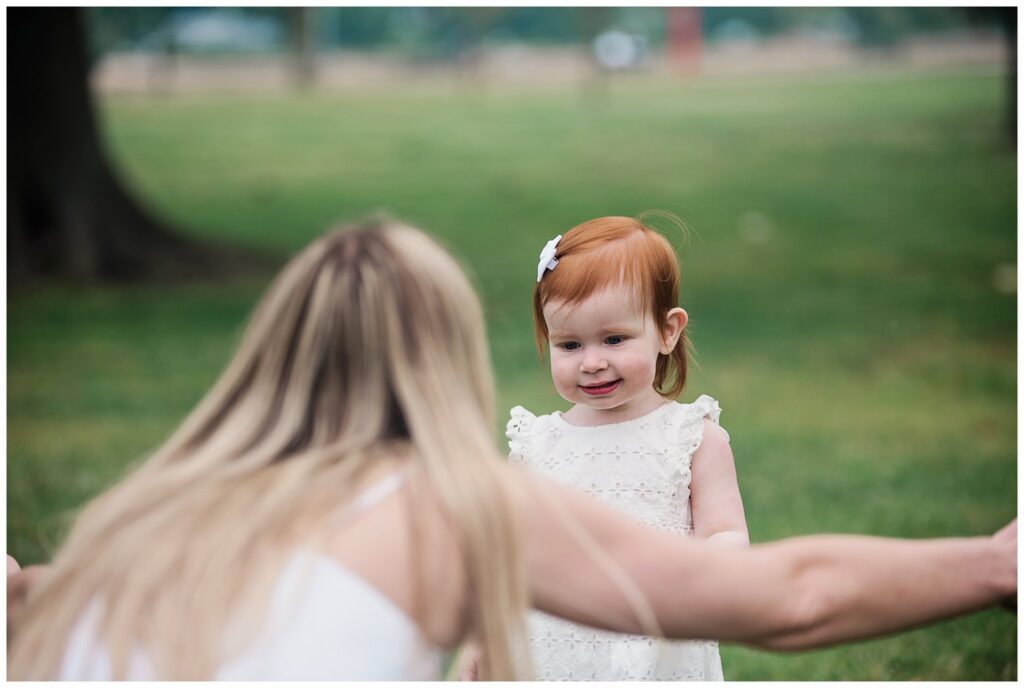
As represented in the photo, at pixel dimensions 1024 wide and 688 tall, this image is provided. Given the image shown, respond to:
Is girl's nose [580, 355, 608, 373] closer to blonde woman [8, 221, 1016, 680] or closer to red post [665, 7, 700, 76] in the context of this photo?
blonde woman [8, 221, 1016, 680]

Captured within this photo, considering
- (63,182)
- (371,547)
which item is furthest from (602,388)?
(63,182)

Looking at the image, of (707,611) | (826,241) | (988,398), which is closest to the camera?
(707,611)

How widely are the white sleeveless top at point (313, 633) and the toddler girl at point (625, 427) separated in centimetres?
83

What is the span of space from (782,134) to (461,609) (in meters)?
12.8

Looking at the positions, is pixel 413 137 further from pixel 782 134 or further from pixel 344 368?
pixel 344 368

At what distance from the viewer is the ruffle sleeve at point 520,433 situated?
2697 millimetres

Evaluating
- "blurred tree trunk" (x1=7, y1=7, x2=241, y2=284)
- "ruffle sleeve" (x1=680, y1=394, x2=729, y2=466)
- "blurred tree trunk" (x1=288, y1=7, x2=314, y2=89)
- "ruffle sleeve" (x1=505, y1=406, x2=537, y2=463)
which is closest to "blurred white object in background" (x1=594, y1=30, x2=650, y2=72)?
"blurred tree trunk" (x1=288, y1=7, x2=314, y2=89)

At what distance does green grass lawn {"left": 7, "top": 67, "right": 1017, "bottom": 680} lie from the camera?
5.55 meters

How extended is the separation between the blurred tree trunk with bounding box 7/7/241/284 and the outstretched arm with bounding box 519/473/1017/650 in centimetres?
838

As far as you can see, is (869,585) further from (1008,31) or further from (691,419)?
(1008,31)

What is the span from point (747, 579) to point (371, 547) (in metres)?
0.51

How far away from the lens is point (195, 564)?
5.59 ft

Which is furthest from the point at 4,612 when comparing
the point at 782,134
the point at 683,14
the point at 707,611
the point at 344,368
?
the point at 683,14

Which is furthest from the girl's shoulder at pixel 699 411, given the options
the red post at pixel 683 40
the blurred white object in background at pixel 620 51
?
the blurred white object in background at pixel 620 51
